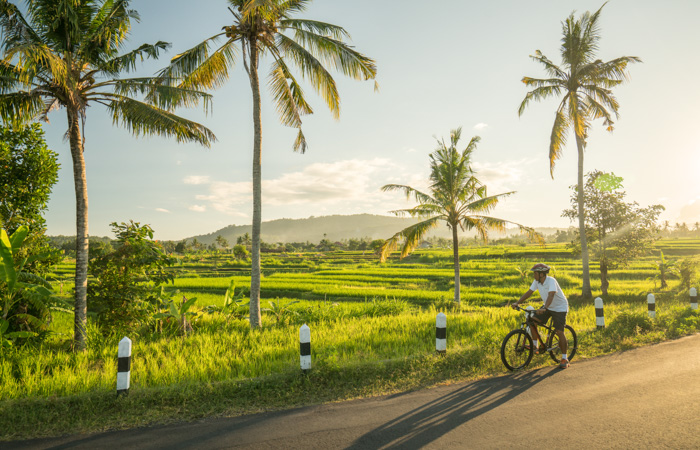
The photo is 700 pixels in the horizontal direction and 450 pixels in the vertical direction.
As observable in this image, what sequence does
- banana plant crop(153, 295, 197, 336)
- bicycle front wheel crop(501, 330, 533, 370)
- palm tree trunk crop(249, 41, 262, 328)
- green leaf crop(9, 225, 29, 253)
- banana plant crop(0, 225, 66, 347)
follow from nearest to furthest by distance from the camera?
bicycle front wheel crop(501, 330, 533, 370) < banana plant crop(0, 225, 66, 347) < green leaf crop(9, 225, 29, 253) < banana plant crop(153, 295, 197, 336) < palm tree trunk crop(249, 41, 262, 328)

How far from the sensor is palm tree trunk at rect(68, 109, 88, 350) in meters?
7.79

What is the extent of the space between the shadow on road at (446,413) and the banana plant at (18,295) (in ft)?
22.2

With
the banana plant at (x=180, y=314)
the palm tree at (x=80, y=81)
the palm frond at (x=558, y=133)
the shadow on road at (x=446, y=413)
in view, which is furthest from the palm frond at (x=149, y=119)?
the palm frond at (x=558, y=133)

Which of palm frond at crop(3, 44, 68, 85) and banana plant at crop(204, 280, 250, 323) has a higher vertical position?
palm frond at crop(3, 44, 68, 85)

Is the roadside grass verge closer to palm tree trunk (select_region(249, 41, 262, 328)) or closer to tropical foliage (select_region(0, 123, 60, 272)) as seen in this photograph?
palm tree trunk (select_region(249, 41, 262, 328))

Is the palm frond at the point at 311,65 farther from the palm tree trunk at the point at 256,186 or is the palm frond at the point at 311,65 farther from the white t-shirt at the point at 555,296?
the white t-shirt at the point at 555,296

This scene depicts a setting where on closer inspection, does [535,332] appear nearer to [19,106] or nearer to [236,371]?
[236,371]

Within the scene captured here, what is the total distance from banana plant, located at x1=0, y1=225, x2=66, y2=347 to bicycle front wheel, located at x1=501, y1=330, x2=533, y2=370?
336 inches

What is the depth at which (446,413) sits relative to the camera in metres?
4.74

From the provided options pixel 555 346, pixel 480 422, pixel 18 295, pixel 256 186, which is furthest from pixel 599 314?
pixel 18 295

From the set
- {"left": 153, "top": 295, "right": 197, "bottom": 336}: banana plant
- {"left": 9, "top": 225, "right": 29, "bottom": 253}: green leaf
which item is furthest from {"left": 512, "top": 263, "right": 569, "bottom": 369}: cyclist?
{"left": 9, "top": 225, "right": 29, "bottom": 253}: green leaf

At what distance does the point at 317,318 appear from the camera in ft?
39.7

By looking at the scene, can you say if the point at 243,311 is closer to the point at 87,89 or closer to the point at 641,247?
the point at 87,89

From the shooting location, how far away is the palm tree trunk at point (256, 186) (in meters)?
10.3
